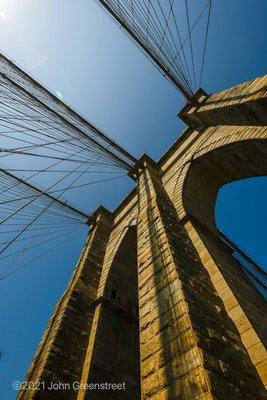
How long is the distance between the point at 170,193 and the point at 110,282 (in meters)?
2.81

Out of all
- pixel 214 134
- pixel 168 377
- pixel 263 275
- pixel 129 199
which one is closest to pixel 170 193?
pixel 214 134

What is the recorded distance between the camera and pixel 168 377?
2955 mm

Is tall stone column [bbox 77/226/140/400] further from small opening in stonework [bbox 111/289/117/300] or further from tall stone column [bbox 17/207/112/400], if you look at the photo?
tall stone column [bbox 17/207/112/400]

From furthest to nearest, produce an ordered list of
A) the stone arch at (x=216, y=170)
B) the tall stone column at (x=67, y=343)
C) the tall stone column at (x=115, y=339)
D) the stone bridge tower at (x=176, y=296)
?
the stone arch at (x=216, y=170) < the tall stone column at (x=115, y=339) < the tall stone column at (x=67, y=343) < the stone bridge tower at (x=176, y=296)

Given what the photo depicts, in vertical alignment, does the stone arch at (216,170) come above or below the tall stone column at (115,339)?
above

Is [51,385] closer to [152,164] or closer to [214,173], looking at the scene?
[214,173]

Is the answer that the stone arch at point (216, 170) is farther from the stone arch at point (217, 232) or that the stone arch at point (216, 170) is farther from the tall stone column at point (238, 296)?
the tall stone column at point (238, 296)

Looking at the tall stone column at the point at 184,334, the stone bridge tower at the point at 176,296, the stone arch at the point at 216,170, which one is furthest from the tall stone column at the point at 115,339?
the stone arch at the point at 216,170

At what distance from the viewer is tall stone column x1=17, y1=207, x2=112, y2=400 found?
5.00 meters

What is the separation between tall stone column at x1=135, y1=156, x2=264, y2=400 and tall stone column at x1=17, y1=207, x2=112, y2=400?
224cm

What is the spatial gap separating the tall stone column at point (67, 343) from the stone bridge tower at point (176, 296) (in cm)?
2

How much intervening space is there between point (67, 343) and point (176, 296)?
3.30 meters

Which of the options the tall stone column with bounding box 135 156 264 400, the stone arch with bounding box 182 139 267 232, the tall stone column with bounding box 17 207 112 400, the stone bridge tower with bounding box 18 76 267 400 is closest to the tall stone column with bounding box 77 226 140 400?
the stone bridge tower with bounding box 18 76 267 400

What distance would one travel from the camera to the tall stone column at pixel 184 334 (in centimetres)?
271
